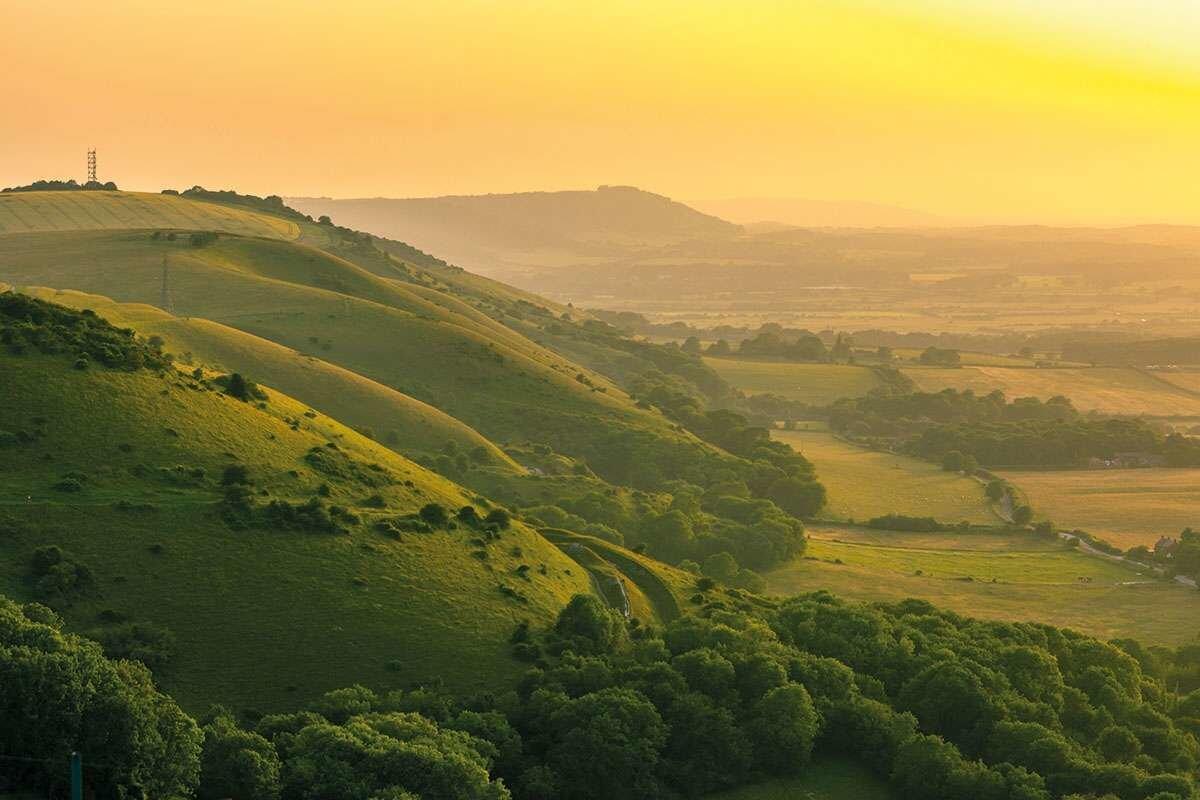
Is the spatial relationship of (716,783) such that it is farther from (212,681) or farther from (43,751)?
(43,751)

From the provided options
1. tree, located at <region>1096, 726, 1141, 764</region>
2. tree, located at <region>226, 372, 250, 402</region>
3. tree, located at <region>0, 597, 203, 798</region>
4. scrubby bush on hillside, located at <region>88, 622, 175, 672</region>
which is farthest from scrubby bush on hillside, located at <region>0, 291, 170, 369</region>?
tree, located at <region>1096, 726, 1141, 764</region>

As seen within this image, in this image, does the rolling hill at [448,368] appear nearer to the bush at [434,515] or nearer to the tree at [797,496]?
the tree at [797,496]

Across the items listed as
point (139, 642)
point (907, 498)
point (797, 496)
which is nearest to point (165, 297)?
point (797, 496)

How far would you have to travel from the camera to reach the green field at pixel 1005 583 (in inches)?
4990

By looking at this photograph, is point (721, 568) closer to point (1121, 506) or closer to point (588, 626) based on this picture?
point (588, 626)

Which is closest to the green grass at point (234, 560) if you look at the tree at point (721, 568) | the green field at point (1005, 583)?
the tree at point (721, 568)

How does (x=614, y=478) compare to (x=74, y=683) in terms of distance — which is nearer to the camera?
(x=74, y=683)

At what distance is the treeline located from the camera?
58.4 meters

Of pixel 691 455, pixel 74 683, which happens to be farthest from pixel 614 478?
pixel 74 683

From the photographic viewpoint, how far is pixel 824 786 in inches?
3078

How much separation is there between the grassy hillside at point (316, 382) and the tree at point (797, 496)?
3799 centimetres

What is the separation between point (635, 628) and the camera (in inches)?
3679

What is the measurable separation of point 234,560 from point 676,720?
26844 millimetres

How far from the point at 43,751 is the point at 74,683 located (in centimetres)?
280
